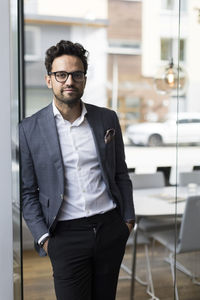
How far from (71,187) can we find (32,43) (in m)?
4.10

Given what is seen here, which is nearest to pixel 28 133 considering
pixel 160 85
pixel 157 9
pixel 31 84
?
pixel 31 84

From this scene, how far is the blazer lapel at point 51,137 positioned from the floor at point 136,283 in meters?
0.66

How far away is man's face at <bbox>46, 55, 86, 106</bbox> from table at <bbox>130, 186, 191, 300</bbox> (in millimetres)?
1222

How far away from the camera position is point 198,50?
302cm

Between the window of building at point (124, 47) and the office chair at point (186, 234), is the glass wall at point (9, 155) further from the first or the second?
the window of building at point (124, 47)

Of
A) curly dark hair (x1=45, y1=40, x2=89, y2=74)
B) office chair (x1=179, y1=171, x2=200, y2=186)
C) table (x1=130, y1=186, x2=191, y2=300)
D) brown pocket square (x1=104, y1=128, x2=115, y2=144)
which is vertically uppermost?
curly dark hair (x1=45, y1=40, x2=89, y2=74)

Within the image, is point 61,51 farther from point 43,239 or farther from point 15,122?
point 43,239

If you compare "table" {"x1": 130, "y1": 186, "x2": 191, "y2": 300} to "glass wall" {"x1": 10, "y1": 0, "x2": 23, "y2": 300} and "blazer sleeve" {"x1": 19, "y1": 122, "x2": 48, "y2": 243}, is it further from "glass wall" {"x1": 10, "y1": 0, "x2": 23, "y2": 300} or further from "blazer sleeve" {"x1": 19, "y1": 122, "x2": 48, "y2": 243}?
"blazer sleeve" {"x1": 19, "y1": 122, "x2": 48, "y2": 243}

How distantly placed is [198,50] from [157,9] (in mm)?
3126

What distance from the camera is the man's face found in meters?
1.69

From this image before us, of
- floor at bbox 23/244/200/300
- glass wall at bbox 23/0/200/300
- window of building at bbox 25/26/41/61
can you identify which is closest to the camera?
floor at bbox 23/244/200/300

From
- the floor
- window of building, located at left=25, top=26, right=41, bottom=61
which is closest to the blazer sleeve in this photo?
the floor

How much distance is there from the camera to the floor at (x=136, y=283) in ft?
7.26

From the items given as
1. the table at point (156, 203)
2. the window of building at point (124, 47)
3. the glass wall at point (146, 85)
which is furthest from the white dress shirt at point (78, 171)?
the window of building at point (124, 47)
